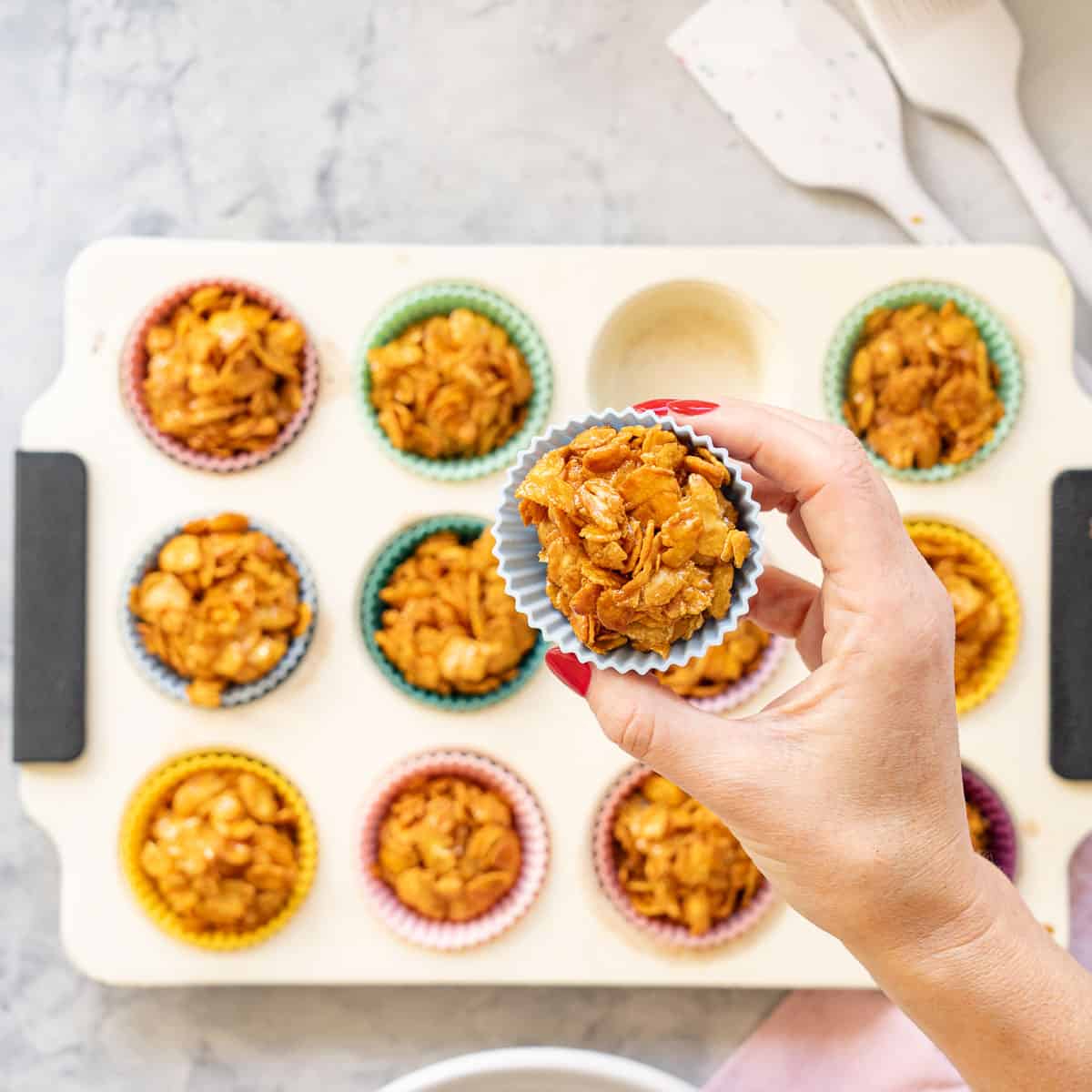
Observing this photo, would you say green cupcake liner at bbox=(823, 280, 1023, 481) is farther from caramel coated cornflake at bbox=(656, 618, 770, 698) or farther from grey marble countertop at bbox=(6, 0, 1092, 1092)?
caramel coated cornflake at bbox=(656, 618, 770, 698)

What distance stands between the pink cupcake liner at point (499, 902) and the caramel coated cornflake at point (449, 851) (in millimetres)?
18

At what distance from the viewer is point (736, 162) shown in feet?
8.07

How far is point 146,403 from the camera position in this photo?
219 cm

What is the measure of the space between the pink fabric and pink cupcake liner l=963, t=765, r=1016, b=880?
287 mm

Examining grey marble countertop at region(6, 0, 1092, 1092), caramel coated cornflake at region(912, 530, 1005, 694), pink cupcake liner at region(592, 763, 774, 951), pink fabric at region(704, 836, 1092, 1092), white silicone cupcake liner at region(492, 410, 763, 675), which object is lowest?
pink fabric at region(704, 836, 1092, 1092)

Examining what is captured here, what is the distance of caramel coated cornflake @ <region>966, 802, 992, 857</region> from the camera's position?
220cm

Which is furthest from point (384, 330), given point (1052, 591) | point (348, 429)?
point (1052, 591)

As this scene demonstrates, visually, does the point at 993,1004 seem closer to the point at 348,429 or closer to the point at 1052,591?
the point at 1052,591

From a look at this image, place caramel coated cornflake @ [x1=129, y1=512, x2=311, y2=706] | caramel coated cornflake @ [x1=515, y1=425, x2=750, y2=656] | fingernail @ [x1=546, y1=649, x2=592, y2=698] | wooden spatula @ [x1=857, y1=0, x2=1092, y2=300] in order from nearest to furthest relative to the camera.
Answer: caramel coated cornflake @ [x1=515, y1=425, x2=750, y2=656] → fingernail @ [x1=546, y1=649, x2=592, y2=698] → caramel coated cornflake @ [x1=129, y1=512, x2=311, y2=706] → wooden spatula @ [x1=857, y1=0, x2=1092, y2=300]

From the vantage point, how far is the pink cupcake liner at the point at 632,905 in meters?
2.17

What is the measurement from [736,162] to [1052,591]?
3.86 feet

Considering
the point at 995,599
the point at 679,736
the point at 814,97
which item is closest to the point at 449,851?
the point at 679,736

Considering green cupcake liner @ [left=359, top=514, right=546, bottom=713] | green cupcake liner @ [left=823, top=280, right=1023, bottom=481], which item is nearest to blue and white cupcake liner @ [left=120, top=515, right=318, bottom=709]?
green cupcake liner @ [left=359, top=514, right=546, bottom=713]

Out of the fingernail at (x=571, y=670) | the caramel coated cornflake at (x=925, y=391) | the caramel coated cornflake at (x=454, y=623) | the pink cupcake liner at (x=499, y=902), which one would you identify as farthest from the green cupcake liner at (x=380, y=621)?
the caramel coated cornflake at (x=925, y=391)
